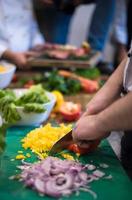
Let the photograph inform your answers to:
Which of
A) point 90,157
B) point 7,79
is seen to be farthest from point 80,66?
point 90,157

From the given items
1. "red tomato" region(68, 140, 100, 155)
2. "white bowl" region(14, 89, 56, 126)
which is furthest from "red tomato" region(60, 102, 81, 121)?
"red tomato" region(68, 140, 100, 155)

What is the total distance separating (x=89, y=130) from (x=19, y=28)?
1651 millimetres

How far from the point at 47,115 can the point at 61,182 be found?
0.56m

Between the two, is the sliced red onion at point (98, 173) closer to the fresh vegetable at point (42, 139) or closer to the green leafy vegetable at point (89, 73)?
the fresh vegetable at point (42, 139)

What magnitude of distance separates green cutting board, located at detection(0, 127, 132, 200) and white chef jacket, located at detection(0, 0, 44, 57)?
133 centimetres

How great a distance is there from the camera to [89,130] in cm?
114

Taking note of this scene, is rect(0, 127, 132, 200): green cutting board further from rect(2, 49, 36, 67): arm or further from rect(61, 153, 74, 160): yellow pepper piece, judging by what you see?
rect(2, 49, 36, 67): arm

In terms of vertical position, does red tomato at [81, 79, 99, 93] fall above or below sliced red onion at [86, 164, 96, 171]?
below

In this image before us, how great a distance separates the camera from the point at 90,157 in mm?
1236

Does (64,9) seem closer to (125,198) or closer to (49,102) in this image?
(49,102)

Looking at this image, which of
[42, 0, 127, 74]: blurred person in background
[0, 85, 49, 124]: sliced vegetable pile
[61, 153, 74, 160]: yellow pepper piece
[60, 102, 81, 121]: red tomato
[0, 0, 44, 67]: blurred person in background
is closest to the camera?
[61, 153, 74, 160]: yellow pepper piece

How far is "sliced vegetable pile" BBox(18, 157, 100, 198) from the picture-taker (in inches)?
39.6

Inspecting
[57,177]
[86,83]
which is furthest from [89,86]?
[57,177]

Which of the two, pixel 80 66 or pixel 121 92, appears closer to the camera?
pixel 121 92
